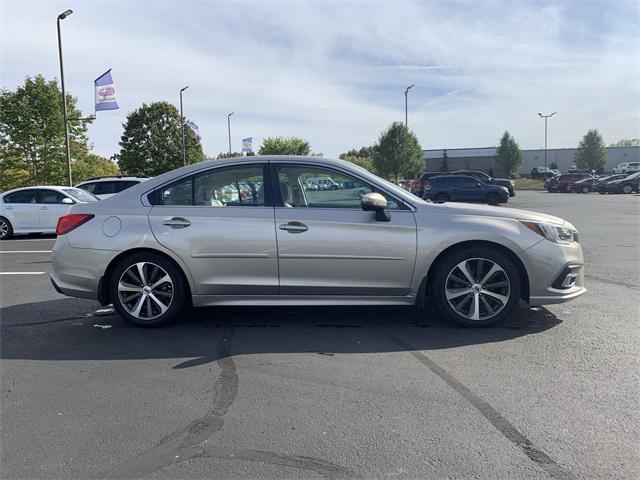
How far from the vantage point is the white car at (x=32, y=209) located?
44.9 feet

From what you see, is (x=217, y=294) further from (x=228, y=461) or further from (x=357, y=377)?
(x=228, y=461)

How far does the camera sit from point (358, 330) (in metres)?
4.88

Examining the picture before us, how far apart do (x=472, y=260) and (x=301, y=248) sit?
161 cm

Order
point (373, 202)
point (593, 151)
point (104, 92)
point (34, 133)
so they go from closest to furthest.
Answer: point (373, 202)
point (104, 92)
point (34, 133)
point (593, 151)

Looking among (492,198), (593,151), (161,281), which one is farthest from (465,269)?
(593,151)

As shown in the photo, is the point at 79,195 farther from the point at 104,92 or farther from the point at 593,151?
the point at 593,151

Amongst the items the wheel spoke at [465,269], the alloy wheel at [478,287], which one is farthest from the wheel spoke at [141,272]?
the wheel spoke at [465,269]

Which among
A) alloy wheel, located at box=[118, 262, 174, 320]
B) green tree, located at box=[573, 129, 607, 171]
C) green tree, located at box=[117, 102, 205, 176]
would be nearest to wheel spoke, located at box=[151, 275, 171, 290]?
alloy wheel, located at box=[118, 262, 174, 320]

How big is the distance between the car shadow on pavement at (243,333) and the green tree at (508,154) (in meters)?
73.7

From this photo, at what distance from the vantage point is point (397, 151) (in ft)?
154

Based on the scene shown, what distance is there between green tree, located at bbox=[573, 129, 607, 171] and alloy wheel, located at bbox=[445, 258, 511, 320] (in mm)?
78216

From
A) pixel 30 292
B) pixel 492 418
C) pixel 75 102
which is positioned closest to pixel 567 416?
pixel 492 418

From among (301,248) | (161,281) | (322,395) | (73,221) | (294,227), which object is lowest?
(322,395)

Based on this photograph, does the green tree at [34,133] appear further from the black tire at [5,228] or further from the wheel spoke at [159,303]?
the wheel spoke at [159,303]
